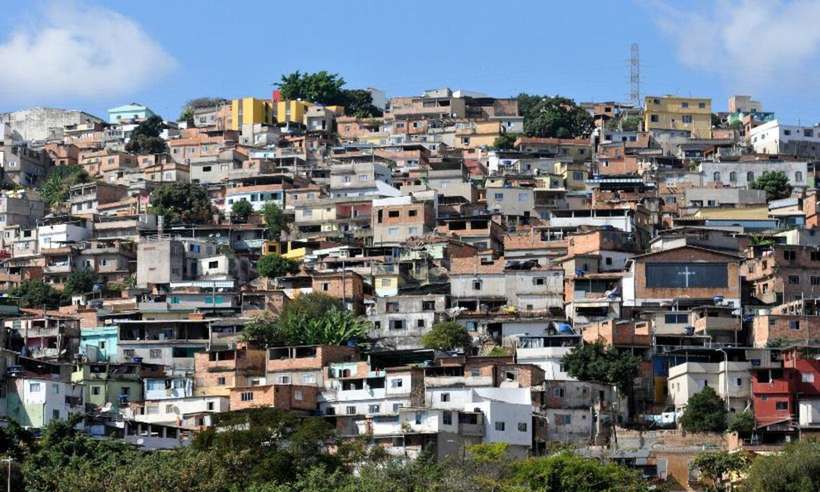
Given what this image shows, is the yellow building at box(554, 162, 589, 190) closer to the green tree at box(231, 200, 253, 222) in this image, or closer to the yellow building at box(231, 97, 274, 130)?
the green tree at box(231, 200, 253, 222)

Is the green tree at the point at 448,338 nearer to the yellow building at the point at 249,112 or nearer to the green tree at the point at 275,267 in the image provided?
the green tree at the point at 275,267

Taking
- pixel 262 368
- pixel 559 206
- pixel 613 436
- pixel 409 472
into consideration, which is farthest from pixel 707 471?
pixel 559 206

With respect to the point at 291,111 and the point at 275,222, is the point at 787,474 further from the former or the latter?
the point at 291,111

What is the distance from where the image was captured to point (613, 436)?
50344mm

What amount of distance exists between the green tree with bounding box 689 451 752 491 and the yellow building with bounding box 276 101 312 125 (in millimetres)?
48544

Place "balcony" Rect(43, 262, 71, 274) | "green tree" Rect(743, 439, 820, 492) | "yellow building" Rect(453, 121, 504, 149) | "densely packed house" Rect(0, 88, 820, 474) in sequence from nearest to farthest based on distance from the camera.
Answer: "green tree" Rect(743, 439, 820, 492)
"densely packed house" Rect(0, 88, 820, 474)
"balcony" Rect(43, 262, 71, 274)
"yellow building" Rect(453, 121, 504, 149)

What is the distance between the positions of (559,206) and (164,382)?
21093 millimetres

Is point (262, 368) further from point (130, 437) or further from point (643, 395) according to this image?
point (643, 395)

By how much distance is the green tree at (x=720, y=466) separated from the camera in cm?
4619

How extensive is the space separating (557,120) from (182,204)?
22.2 m

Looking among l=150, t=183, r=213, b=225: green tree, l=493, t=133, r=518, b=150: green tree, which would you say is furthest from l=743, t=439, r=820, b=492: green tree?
l=493, t=133, r=518, b=150: green tree

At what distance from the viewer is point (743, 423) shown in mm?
49219

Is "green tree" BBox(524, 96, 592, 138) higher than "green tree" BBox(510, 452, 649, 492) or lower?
higher

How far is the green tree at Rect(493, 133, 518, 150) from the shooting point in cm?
8525
